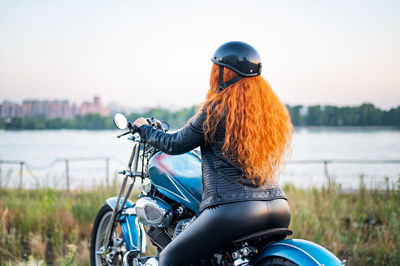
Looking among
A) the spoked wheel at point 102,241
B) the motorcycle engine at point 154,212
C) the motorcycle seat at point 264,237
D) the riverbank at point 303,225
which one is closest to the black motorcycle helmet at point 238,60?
the motorcycle seat at point 264,237

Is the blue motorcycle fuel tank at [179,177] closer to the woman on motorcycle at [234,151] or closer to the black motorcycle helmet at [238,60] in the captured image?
the woman on motorcycle at [234,151]

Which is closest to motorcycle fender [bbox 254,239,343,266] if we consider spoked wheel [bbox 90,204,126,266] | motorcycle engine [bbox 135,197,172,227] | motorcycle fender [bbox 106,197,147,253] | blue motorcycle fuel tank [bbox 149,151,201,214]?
blue motorcycle fuel tank [bbox 149,151,201,214]

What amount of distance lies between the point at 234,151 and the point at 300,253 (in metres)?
0.56

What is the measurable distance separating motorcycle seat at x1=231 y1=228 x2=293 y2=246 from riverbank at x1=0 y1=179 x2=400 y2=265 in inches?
70.7

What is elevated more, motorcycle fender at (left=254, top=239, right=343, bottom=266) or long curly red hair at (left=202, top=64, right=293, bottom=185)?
long curly red hair at (left=202, top=64, right=293, bottom=185)

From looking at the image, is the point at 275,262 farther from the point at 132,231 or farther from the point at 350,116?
the point at 350,116

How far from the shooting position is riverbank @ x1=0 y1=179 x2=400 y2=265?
4203 mm

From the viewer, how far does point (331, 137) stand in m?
32.8

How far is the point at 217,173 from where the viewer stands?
2.15 meters

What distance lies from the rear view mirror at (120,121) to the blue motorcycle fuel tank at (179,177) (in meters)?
0.31

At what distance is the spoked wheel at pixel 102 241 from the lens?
325cm

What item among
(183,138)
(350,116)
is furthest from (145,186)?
(350,116)

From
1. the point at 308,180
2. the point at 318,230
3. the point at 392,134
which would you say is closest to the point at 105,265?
the point at 318,230

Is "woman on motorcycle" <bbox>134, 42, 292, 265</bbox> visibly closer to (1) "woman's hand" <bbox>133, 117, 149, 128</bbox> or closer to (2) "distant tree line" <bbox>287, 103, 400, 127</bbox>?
(1) "woman's hand" <bbox>133, 117, 149, 128</bbox>
